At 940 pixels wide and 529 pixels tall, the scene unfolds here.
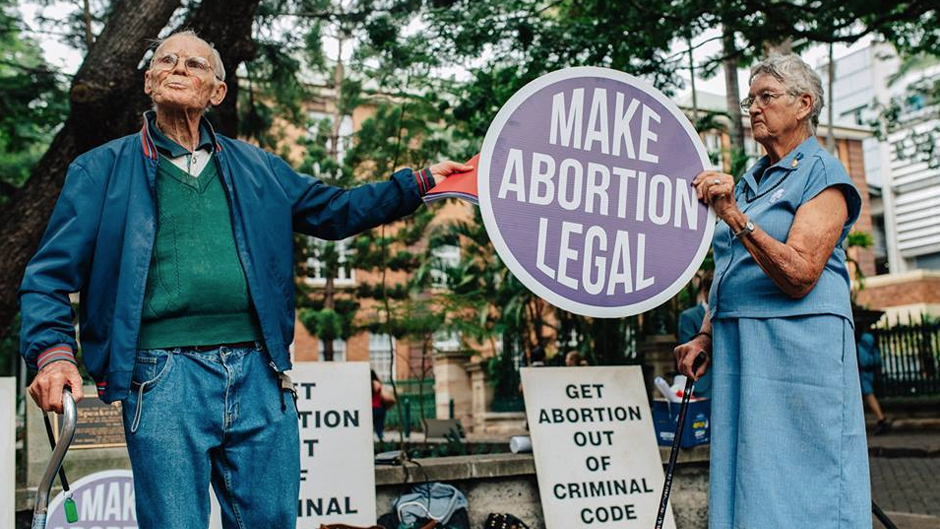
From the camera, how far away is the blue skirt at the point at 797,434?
2.56 meters

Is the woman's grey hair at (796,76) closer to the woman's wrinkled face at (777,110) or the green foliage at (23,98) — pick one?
the woman's wrinkled face at (777,110)

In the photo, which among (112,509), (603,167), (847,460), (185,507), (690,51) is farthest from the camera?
(690,51)

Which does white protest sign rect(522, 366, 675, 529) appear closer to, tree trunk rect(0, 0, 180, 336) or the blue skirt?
the blue skirt

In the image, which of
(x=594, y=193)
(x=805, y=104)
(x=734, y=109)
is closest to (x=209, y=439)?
(x=594, y=193)

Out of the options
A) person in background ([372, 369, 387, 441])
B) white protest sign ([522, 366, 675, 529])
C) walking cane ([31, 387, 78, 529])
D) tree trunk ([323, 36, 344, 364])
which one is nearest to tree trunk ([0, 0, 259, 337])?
white protest sign ([522, 366, 675, 529])

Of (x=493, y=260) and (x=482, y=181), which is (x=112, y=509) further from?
(x=493, y=260)

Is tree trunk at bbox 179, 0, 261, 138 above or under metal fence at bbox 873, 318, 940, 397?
above

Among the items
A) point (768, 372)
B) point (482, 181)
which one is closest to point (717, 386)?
point (768, 372)

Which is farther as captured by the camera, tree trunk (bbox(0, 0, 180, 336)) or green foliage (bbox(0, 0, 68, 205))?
green foliage (bbox(0, 0, 68, 205))

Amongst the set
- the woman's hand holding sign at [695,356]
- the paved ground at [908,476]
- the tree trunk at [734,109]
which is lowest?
the paved ground at [908,476]

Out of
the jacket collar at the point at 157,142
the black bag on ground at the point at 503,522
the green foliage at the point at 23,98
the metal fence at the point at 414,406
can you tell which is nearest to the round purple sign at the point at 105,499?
the black bag on ground at the point at 503,522

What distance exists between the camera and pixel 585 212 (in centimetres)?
294

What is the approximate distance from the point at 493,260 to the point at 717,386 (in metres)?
14.7

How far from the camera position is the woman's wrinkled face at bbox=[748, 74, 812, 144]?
2.92 meters
